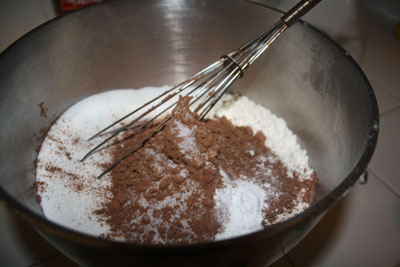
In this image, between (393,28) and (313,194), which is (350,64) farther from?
(393,28)

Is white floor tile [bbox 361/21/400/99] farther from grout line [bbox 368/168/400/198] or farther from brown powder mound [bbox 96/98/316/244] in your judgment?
brown powder mound [bbox 96/98/316/244]

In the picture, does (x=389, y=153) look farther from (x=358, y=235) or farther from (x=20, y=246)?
(x=20, y=246)

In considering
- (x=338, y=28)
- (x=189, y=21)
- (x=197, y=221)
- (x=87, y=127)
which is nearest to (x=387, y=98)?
(x=338, y=28)

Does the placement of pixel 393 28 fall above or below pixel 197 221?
above

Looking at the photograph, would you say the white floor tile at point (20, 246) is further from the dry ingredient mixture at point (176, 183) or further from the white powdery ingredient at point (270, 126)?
the white powdery ingredient at point (270, 126)

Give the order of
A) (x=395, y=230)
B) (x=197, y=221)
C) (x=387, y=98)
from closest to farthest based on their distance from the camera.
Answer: (x=197, y=221) → (x=395, y=230) → (x=387, y=98)

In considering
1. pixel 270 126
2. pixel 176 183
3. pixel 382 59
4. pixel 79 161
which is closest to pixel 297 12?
pixel 270 126

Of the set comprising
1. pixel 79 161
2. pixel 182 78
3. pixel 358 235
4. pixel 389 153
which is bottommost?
pixel 358 235
